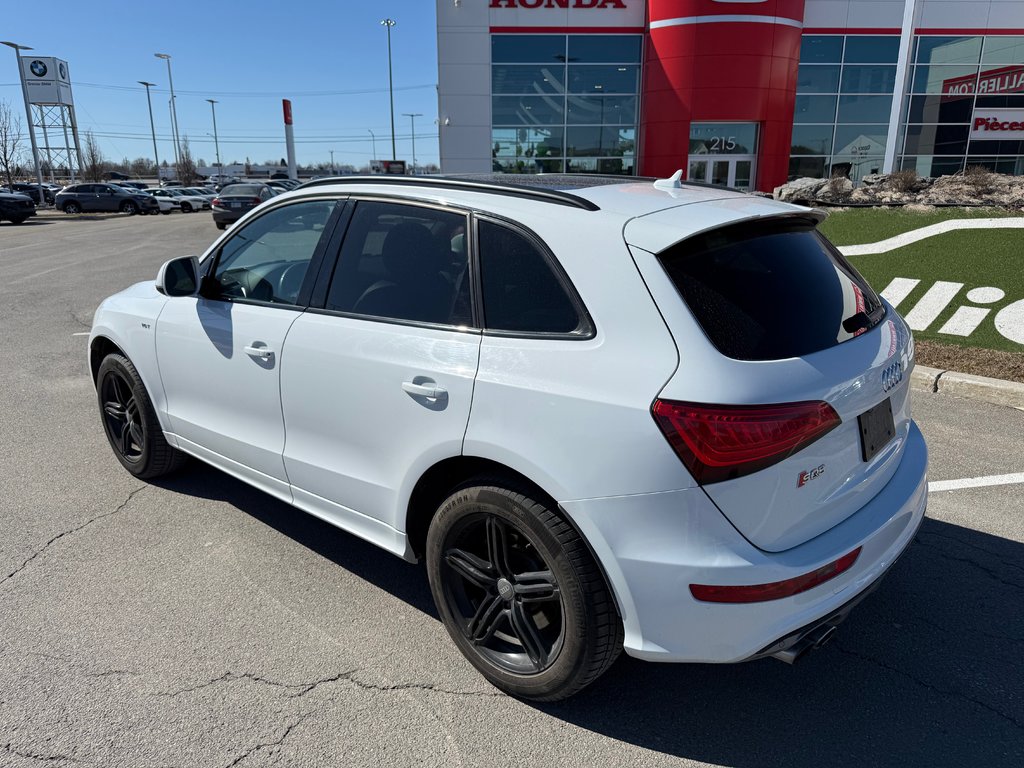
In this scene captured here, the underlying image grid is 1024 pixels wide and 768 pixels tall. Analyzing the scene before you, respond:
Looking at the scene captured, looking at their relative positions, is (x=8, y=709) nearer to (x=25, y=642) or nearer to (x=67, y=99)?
(x=25, y=642)

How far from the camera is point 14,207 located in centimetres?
2920

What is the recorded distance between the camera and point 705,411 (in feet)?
6.63

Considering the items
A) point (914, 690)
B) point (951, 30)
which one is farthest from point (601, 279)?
point (951, 30)

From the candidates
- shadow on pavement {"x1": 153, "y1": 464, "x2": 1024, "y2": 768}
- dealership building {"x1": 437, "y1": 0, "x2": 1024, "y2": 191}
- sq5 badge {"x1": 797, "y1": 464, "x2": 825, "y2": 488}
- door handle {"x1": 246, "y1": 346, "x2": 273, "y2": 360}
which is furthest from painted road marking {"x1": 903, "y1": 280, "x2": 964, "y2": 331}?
dealership building {"x1": 437, "y1": 0, "x2": 1024, "y2": 191}

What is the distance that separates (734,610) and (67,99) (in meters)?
66.8

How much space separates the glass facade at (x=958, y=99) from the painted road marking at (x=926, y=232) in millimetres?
21738

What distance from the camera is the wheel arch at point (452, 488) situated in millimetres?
2273

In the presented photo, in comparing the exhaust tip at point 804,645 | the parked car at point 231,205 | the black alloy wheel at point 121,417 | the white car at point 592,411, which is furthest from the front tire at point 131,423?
the parked car at point 231,205

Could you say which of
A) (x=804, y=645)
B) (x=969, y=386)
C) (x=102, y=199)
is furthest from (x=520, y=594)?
(x=102, y=199)

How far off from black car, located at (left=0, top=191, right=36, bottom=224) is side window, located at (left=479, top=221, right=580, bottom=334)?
111ft

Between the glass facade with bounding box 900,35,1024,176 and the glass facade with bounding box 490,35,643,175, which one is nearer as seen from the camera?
the glass facade with bounding box 490,35,643,175

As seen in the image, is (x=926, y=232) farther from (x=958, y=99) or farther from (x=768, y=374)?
(x=958, y=99)

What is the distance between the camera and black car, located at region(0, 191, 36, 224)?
1139 inches

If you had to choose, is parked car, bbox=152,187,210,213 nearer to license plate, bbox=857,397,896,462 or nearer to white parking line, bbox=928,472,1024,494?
white parking line, bbox=928,472,1024,494
